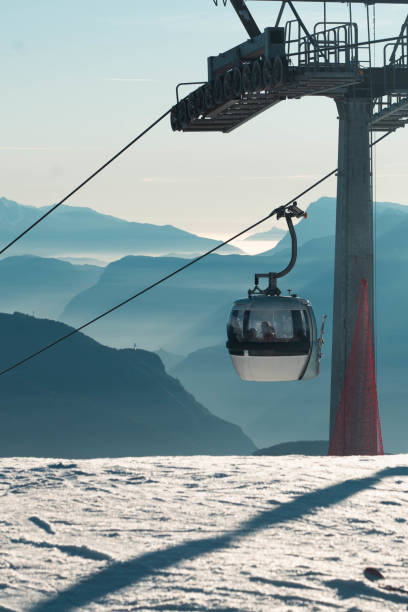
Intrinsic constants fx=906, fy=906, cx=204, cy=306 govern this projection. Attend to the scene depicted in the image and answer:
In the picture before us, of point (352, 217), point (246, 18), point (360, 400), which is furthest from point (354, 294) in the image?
point (246, 18)

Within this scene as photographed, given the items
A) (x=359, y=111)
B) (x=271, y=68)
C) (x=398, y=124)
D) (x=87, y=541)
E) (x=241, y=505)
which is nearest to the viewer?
(x=87, y=541)

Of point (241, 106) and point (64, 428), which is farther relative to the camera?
point (64, 428)

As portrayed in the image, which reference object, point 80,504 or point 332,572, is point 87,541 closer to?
point 80,504

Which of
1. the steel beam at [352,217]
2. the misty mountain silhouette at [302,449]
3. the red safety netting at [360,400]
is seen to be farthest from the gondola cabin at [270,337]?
the misty mountain silhouette at [302,449]

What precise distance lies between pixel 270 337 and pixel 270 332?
0.08m

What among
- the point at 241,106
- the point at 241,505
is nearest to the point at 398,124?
the point at 241,106

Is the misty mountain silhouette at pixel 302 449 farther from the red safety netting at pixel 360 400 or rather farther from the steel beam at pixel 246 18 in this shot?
the steel beam at pixel 246 18

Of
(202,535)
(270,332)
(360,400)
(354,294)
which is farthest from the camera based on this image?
(360,400)

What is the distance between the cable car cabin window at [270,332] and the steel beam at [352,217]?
22.5ft

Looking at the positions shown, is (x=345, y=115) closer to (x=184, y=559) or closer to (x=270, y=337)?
(x=270, y=337)

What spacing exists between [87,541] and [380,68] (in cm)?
1480

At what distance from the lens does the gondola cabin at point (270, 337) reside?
44.5 ft

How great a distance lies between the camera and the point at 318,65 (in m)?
18.6

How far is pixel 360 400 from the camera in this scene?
20578mm
